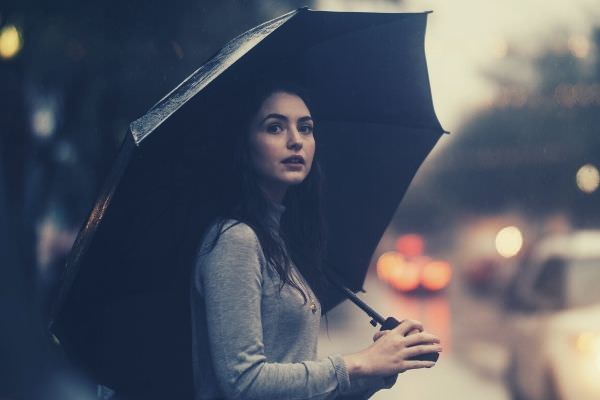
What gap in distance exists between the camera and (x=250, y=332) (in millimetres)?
2031

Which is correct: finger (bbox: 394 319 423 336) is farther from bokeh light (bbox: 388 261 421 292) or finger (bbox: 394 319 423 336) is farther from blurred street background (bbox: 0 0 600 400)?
bokeh light (bbox: 388 261 421 292)

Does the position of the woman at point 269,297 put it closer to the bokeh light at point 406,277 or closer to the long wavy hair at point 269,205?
the long wavy hair at point 269,205

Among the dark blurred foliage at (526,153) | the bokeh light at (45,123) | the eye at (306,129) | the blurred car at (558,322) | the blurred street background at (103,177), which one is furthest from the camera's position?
the dark blurred foliage at (526,153)

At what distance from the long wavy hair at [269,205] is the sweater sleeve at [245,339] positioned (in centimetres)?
5

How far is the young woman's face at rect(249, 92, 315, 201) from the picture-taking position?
7.50 feet

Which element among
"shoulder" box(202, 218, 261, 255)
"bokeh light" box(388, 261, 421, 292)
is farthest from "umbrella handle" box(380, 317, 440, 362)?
"bokeh light" box(388, 261, 421, 292)

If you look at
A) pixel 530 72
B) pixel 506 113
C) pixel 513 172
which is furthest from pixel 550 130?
pixel 513 172

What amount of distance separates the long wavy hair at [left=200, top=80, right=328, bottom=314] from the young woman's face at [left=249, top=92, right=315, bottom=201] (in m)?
0.02

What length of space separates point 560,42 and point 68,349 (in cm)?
2983

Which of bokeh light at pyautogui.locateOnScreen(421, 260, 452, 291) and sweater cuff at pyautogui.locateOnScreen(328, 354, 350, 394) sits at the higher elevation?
bokeh light at pyautogui.locateOnScreen(421, 260, 452, 291)

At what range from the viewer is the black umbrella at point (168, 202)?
7.41ft

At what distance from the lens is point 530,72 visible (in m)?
34.3

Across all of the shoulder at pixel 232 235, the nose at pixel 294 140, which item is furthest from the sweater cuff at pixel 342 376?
the nose at pixel 294 140

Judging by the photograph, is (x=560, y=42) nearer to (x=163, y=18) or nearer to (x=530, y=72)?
(x=530, y=72)
